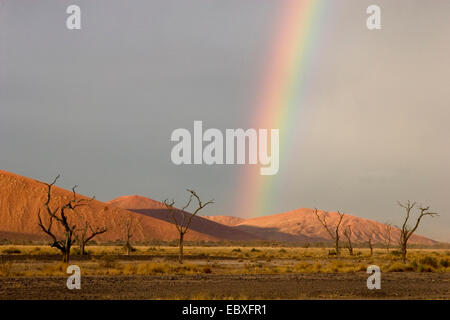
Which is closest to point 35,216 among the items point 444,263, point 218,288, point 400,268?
point 444,263

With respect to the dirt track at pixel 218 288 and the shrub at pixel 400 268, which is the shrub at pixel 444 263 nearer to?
the shrub at pixel 400 268

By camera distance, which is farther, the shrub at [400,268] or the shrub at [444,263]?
the shrub at [444,263]

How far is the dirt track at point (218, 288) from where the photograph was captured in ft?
76.1

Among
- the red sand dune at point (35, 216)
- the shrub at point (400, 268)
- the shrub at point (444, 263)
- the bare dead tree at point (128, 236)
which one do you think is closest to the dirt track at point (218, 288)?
the shrub at point (400, 268)

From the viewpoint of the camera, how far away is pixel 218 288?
26.6m

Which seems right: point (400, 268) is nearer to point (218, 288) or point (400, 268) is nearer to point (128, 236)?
point (218, 288)

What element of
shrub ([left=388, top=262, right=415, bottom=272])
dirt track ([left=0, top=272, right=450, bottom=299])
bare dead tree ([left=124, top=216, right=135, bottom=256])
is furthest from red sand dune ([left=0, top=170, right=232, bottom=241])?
dirt track ([left=0, top=272, right=450, bottom=299])

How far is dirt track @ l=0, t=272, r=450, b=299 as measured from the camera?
23.2 m

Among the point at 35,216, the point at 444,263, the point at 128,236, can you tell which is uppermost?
the point at 35,216

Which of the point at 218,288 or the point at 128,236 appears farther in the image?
the point at 128,236

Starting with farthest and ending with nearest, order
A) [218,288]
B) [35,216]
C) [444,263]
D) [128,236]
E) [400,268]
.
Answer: [35,216] → [128,236] → [444,263] → [400,268] → [218,288]

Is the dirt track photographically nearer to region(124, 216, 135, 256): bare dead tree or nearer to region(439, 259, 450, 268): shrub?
region(439, 259, 450, 268): shrub
